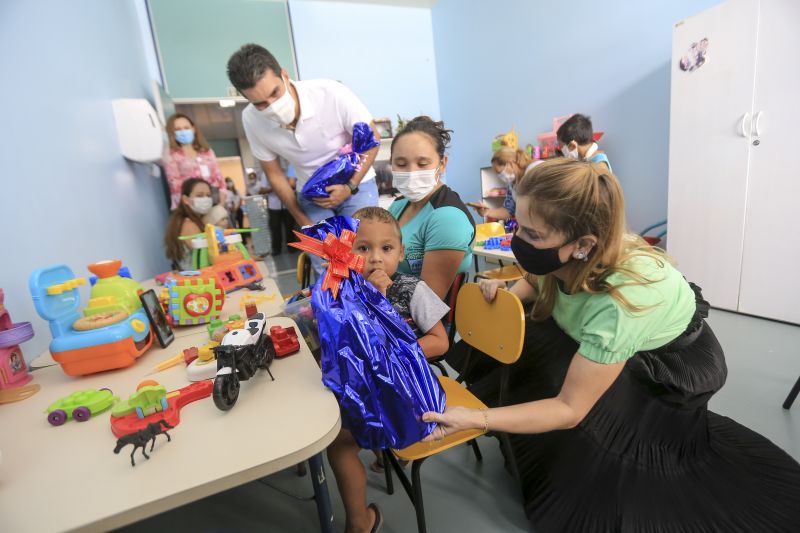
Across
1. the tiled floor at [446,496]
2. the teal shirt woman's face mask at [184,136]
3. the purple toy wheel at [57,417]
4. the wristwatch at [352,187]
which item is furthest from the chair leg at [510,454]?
the teal shirt woman's face mask at [184,136]

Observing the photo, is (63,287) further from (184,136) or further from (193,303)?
(184,136)

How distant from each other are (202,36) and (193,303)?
497 centimetres

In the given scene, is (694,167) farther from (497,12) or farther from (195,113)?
(195,113)

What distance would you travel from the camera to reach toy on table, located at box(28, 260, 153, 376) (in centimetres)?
104

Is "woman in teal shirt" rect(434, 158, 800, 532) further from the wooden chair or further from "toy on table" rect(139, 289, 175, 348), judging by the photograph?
"toy on table" rect(139, 289, 175, 348)

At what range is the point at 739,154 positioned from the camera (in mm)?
2627

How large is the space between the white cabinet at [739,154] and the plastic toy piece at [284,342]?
3.10 m

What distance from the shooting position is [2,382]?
987mm

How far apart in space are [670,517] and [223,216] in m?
3.06

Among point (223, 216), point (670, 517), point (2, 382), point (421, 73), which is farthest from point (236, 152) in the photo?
point (670, 517)

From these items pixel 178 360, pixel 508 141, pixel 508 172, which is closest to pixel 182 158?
pixel 178 360

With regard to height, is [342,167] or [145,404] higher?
[342,167]

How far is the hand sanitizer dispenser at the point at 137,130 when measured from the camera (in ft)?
8.48

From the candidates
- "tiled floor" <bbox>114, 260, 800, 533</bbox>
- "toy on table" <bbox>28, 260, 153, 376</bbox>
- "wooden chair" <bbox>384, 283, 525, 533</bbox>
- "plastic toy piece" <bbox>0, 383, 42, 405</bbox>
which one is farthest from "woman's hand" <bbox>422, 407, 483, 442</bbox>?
"plastic toy piece" <bbox>0, 383, 42, 405</bbox>
